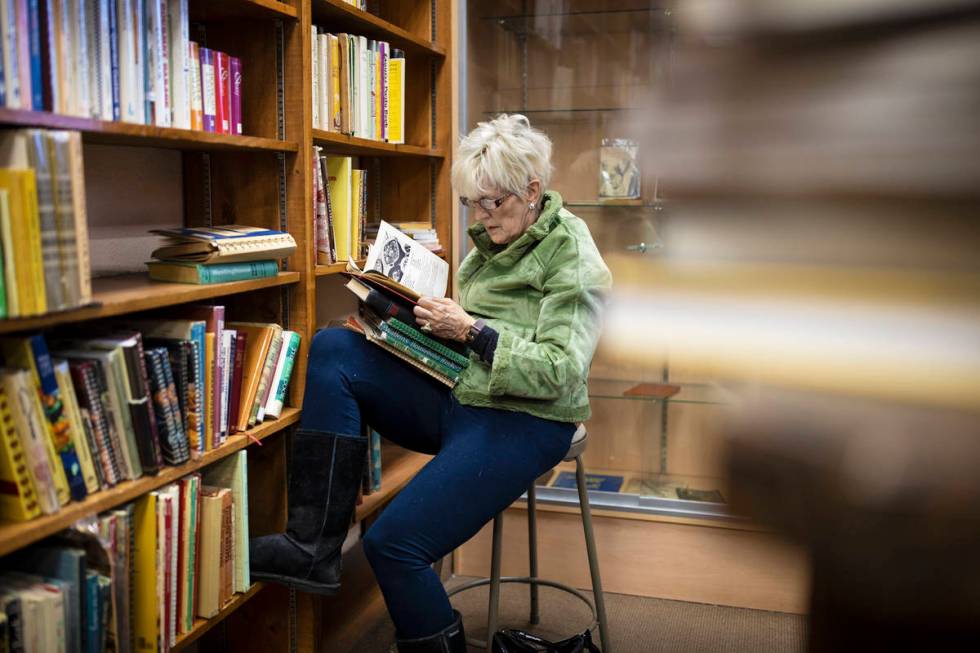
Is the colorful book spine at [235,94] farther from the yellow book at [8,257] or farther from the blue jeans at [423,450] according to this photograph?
the yellow book at [8,257]

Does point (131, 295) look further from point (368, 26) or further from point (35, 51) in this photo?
point (368, 26)

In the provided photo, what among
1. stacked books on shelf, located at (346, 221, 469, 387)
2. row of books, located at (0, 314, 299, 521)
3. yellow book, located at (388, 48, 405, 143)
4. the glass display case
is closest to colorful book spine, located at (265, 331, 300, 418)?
row of books, located at (0, 314, 299, 521)

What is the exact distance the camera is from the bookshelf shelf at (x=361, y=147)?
1904mm

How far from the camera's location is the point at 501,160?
1.85 metres

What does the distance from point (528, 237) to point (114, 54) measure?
2.72 feet

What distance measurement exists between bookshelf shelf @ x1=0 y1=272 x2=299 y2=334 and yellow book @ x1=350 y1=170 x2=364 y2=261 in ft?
A: 1.16

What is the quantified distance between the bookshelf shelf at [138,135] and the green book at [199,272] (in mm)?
209

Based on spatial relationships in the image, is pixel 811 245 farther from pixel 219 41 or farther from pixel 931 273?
pixel 219 41

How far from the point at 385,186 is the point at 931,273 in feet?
7.78

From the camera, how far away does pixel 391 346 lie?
1777 mm

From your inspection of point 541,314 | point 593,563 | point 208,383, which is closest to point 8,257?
point 208,383

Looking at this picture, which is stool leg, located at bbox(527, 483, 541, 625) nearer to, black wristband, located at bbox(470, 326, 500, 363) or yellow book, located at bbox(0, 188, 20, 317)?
black wristband, located at bbox(470, 326, 500, 363)

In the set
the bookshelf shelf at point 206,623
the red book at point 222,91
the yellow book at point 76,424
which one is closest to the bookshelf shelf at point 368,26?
the red book at point 222,91

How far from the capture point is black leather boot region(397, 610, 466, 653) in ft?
5.37
